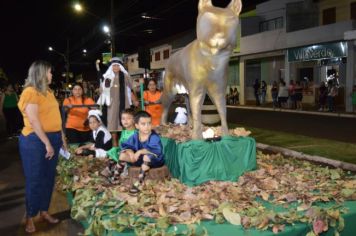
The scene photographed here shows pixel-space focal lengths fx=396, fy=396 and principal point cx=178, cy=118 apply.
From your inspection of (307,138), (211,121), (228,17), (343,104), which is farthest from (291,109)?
(228,17)

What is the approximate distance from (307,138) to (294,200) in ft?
21.2

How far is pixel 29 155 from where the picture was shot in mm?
4000

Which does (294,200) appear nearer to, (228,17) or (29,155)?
(228,17)

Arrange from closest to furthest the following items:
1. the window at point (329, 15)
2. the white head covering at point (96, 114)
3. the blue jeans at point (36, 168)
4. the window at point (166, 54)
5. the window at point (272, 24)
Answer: the blue jeans at point (36, 168)
the white head covering at point (96, 114)
the window at point (329, 15)
the window at point (272, 24)
the window at point (166, 54)

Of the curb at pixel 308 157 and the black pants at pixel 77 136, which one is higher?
the black pants at pixel 77 136

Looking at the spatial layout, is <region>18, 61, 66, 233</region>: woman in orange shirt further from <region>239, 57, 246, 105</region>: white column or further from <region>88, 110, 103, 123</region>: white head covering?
<region>239, 57, 246, 105</region>: white column

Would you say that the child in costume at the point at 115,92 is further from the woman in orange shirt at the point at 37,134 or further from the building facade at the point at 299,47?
the building facade at the point at 299,47

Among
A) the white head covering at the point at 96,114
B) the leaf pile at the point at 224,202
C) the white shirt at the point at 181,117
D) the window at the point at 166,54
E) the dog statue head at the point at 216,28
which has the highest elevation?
the window at the point at 166,54

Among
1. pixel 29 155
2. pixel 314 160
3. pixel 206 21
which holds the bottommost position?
pixel 314 160

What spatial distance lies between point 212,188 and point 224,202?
1.63 ft

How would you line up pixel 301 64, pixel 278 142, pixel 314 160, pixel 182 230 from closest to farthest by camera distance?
pixel 182 230
pixel 314 160
pixel 278 142
pixel 301 64

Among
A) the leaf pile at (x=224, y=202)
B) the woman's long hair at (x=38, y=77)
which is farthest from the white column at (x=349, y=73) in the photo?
the woman's long hair at (x=38, y=77)

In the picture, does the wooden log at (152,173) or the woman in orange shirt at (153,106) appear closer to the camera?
the wooden log at (152,173)

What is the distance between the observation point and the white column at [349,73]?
715 inches
